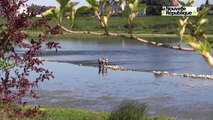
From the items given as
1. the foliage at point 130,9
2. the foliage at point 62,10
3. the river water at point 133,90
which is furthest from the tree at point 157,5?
the river water at point 133,90

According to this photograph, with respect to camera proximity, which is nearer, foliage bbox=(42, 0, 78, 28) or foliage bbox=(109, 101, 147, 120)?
foliage bbox=(42, 0, 78, 28)

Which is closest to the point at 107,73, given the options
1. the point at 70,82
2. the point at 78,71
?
the point at 78,71

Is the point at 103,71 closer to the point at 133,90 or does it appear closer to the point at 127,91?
the point at 133,90

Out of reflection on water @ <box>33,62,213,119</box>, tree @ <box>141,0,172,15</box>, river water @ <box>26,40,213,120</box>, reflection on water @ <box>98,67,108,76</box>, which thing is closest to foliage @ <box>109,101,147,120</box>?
river water @ <box>26,40,213,120</box>

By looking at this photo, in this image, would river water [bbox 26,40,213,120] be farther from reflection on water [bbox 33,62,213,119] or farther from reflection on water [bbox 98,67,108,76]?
reflection on water [bbox 98,67,108,76]

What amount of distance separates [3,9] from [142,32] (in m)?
98.4

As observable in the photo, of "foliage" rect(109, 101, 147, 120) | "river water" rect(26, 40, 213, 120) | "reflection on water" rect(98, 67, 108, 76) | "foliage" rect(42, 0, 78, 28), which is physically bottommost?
"reflection on water" rect(98, 67, 108, 76)

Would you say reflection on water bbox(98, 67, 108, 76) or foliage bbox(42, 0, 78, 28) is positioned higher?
foliage bbox(42, 0, 78, 28)

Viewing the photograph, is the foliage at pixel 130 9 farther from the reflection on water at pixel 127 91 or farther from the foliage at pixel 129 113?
the reflection on water at pixel 127 91

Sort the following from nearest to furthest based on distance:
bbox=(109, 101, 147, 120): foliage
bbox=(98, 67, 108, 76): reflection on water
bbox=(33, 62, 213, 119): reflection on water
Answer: bbox=(109, 101, 147, 120): foliage → bbox=(33, 62, 213, 119): reflection on water → bbox=(98, 67, 108, 76): reflection on water

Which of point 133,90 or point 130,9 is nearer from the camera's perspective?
point 130,9

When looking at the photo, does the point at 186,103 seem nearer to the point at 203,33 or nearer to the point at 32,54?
the point at 32,54

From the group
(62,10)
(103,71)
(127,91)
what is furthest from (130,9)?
(103,71)

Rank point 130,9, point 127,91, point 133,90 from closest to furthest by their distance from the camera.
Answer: point 130,9, point 127,91, point 133,90
